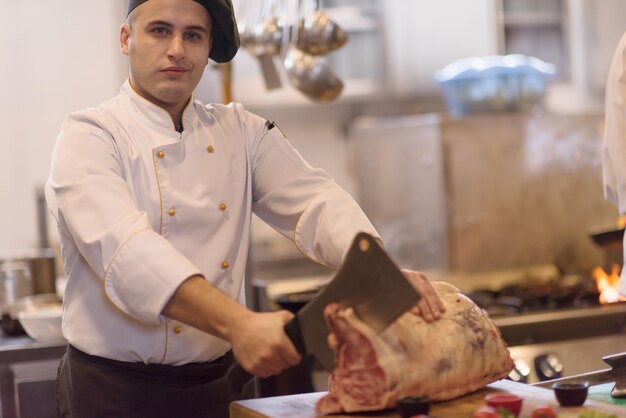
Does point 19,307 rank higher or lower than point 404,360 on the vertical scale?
lower

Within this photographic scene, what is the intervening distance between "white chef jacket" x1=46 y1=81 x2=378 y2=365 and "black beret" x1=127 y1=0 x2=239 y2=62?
123 mm

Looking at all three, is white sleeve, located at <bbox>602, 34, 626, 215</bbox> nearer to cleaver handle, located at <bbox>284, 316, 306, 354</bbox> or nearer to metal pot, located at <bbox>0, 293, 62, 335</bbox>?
cleaver handle, located at <bbox>284, 316, 306, 354</bbox>

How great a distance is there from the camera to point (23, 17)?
5555 millimetres

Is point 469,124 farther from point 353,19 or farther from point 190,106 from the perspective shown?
point 190,106

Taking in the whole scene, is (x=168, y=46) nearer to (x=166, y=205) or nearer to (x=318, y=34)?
(x=166, y=205)

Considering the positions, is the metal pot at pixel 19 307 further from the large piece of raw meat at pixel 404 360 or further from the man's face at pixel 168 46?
the large piece of raw meat at pixel 404 360

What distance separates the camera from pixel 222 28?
7.53 feet

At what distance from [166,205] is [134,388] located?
1.26 ft

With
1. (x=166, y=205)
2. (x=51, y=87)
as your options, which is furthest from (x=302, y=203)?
(x=51, y=87)

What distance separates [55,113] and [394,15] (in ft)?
6.93

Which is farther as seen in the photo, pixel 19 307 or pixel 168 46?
pixel 19 307

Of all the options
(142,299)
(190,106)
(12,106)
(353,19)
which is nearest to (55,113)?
(12,106)

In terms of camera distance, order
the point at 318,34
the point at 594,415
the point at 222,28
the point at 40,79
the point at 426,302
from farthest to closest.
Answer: the point at 40,79 → the point at 318,34 → the point at 222,28 → the point at 426,302 → the point at 594,415

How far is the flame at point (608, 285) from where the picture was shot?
387 centimetres
